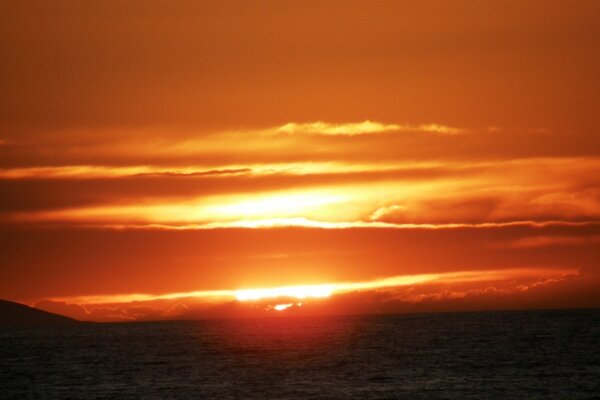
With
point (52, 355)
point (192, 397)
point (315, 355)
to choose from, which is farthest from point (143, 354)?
point (192, 397)

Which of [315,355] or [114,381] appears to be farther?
[315,355]

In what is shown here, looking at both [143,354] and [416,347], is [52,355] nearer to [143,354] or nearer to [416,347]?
[143,354]

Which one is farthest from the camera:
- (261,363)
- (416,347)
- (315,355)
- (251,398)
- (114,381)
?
(416,347)

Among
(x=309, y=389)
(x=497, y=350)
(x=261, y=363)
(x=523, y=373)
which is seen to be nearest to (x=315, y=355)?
(x=261, y=363)

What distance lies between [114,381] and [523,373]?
47.2m

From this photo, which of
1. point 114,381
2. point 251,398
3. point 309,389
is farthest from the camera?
point 114,381

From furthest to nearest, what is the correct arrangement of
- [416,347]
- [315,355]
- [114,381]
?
1. [416,347]
2. [315,355]
3. [114,381]

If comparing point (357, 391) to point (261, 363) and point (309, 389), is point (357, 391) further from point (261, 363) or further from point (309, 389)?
point (261, 363)

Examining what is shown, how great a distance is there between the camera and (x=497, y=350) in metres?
167

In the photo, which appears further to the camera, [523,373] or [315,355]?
[315,355]

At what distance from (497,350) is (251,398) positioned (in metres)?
80.0

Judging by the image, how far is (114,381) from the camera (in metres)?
119

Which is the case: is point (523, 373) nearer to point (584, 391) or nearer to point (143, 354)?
point (584, 391)

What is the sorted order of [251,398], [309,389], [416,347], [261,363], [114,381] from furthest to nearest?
1. [416,347]
2. [261,363]
3. [114,381]
4. [309,389]
5. [251,398]
